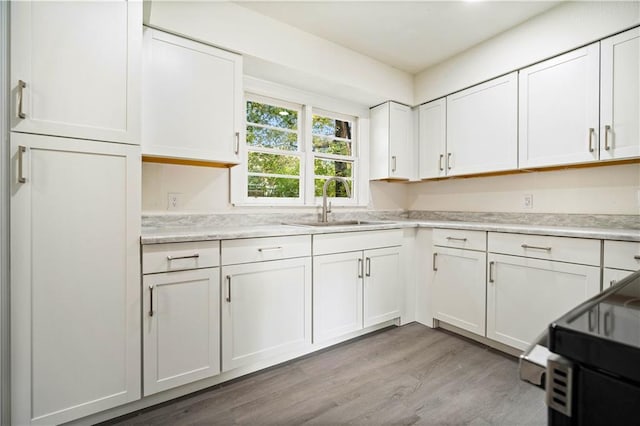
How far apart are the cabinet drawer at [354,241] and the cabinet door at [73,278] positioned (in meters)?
1.15

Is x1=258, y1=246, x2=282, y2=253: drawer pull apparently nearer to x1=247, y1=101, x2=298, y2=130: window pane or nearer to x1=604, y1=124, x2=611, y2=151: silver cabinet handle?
x1=247, y1=101, x2=298, y2=130: window pane

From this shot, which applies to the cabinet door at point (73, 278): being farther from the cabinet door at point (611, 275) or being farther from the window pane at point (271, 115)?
the cabinet door at point (611, 275)

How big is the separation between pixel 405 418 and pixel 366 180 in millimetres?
2276

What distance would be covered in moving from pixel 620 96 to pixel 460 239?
52.6 inches

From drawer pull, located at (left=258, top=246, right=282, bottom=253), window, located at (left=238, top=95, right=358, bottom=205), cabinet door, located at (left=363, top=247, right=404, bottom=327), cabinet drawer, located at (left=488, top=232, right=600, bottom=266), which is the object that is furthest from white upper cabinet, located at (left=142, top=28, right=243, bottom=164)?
cabinet drawer, located at (left=488, top=232, right=600, bottom=266)

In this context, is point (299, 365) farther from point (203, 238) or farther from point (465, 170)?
point (465, 170)

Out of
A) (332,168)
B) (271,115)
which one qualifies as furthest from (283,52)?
(332,168)

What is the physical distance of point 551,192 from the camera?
2443 millimetres

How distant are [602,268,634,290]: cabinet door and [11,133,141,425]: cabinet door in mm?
2563

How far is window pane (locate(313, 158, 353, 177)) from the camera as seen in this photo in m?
3.02

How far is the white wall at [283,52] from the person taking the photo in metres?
1.91

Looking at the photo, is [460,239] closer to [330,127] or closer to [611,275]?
[611,275]

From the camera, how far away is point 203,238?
1.69 m

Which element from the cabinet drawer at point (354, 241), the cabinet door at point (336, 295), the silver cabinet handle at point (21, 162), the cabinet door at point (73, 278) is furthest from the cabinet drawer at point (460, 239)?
the silver cabinet handle at point (21, 162)
